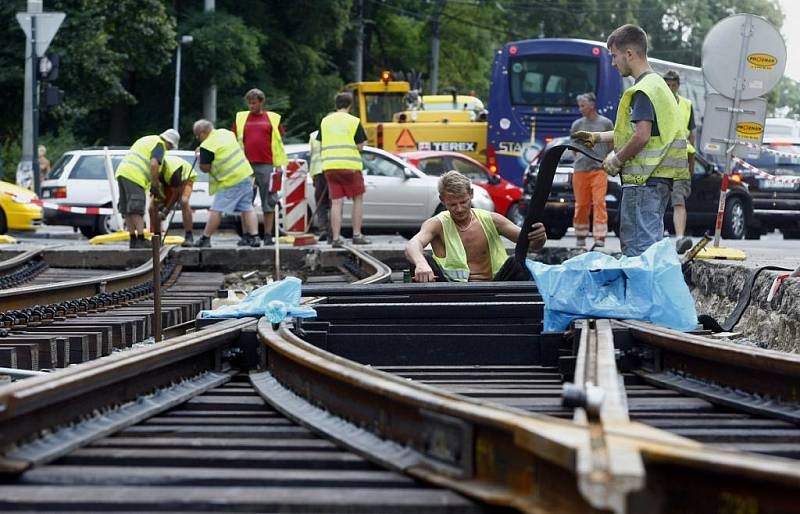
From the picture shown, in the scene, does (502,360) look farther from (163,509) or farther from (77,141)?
(77,141)

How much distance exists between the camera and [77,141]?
43188mm

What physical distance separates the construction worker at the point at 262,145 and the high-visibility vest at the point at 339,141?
0.54 metres

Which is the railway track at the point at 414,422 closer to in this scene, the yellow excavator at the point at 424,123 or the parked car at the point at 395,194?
the parked car at the point at 395,194

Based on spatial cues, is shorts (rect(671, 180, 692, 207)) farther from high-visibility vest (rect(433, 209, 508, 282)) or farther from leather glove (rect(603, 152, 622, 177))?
high-visibility vest (rect(433, 209, 508, 282))

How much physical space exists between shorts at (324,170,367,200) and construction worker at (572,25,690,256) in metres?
8.03

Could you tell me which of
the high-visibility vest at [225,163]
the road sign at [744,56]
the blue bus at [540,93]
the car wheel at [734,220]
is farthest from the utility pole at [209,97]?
the road sign at [744,56]

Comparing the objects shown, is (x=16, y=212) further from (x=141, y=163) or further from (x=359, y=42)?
(x=359, y=42)

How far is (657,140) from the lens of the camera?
9.34 m

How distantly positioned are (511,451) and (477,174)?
21489 millimetres

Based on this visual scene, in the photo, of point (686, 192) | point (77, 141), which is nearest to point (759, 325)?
point (686, 192)

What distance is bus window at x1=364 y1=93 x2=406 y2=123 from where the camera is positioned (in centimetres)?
3428

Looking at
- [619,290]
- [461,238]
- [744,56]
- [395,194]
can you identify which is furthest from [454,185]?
[395,194]

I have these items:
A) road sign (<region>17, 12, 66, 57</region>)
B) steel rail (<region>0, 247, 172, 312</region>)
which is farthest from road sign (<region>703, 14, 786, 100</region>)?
road sign (<region>17, 12, 66, 57</region>)

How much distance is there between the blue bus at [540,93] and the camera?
94.7 ft
